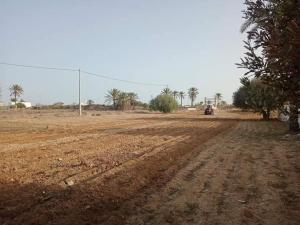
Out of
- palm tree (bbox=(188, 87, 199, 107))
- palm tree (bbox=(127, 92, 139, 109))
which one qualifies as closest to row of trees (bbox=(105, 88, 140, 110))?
palm tree (bbox=(127, 92, 139, 109))

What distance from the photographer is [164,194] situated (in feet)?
29.5

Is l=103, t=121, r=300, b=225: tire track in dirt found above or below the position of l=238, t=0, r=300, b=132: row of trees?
below

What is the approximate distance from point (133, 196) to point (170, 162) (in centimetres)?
448

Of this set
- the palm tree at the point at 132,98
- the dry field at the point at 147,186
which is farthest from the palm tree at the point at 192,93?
the dry field at the point at 147,186

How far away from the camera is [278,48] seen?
17.3ft

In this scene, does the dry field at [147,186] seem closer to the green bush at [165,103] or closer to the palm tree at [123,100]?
the green bush at [165,103]

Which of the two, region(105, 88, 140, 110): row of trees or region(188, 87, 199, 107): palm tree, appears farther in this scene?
region(188, 87, 199, 107): palm tree

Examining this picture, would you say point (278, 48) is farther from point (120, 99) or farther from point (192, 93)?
point (192, 93)

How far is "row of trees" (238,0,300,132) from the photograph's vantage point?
521 centimetres

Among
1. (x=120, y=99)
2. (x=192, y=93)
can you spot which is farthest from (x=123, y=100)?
(x=192, y=93)

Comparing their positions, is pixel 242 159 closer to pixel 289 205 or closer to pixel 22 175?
pixel 289 205

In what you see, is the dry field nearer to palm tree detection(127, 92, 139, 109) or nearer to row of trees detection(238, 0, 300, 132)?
row of trees detection(238, 0, 300, 132)

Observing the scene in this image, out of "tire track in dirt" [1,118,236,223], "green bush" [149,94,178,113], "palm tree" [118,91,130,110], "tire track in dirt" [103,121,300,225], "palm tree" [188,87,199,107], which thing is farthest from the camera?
"palm tree" [188,87,199,107]

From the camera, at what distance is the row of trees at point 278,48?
5.21m
